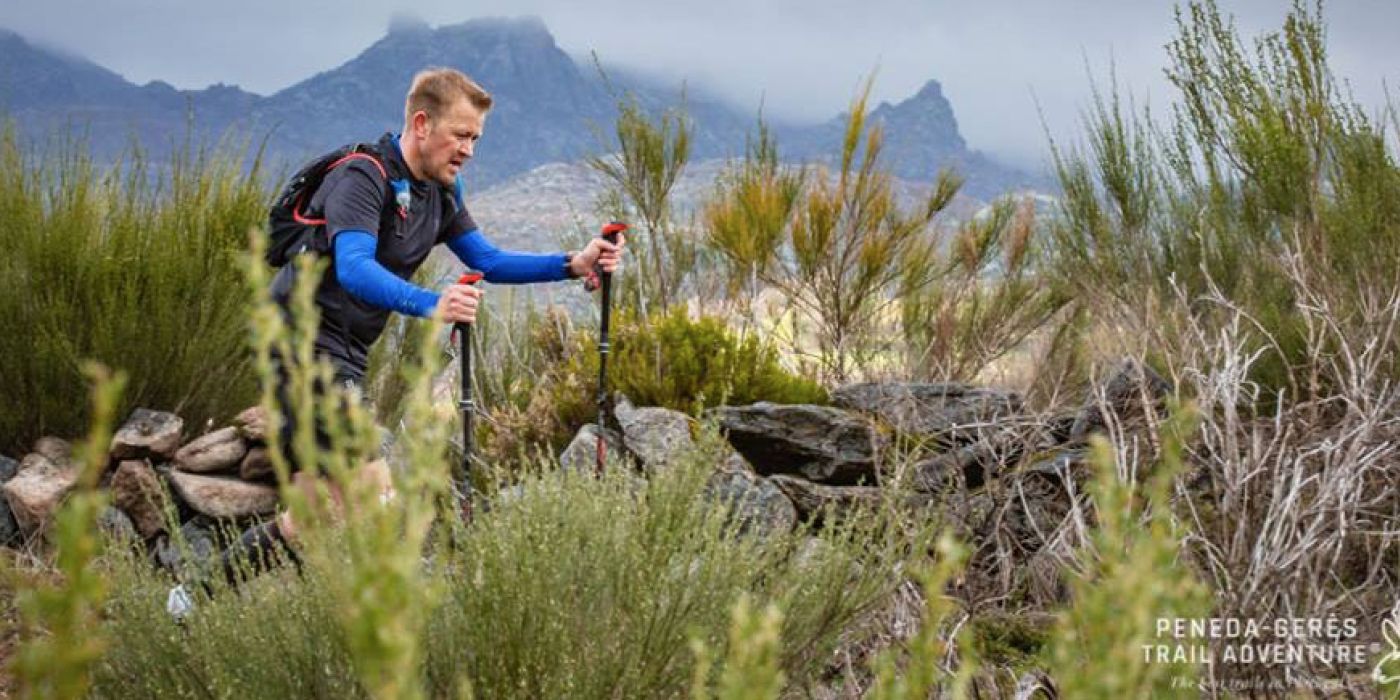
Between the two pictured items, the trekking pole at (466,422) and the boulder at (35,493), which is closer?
the trekking pole at (466,422)

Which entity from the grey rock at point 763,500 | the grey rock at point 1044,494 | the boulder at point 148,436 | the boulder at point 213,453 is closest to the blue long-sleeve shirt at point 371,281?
Answer: the grey rock at point 763,500

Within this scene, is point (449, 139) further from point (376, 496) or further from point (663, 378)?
point (376, 496)

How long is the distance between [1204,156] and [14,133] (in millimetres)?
6306

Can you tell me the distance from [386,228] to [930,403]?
8.90 ft

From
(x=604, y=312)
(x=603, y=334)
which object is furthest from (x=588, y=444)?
(x=604, y=312)

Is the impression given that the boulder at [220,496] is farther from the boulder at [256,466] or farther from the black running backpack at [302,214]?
the black running backpack at [302,214]

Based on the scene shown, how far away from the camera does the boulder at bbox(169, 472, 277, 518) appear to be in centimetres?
507

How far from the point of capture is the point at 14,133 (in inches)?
228

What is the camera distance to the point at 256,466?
5277 millimetres

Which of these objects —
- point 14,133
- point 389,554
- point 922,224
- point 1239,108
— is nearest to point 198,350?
point 14,133

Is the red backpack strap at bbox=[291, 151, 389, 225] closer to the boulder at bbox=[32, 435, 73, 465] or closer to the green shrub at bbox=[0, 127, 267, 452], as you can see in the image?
the green shrub at bbox=[0, 127, 267, 452]

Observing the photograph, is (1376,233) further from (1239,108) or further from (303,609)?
(303,609)

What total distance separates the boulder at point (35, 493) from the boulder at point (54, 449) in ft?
0.34

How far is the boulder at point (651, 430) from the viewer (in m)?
5.13
